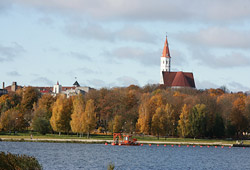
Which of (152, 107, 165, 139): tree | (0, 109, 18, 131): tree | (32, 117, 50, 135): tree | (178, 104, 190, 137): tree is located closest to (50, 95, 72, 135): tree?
(32, 117, 50, 135): tree

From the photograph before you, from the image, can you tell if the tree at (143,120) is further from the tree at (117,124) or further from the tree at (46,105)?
the tree at (46,105)

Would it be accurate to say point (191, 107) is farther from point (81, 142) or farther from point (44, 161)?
point (44, 161)

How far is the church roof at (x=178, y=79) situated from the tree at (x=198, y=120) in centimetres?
7583

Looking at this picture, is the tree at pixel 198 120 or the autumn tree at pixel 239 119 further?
the autumn tree at pixel 239 119

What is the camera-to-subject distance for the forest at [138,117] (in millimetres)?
100625

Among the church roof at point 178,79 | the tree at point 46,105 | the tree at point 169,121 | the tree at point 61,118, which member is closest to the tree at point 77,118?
the tree at point 61,118

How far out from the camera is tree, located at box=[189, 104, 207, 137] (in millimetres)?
101994

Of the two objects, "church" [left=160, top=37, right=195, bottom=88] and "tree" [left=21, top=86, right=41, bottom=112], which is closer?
"tree" [left=21, top=86, right=41, bottom=112]

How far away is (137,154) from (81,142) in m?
17.8

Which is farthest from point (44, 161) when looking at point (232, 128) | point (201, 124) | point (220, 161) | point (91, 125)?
point (232, 128)

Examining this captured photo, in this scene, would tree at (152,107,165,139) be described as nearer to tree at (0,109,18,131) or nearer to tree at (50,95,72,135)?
tree at (50,95,72,135)

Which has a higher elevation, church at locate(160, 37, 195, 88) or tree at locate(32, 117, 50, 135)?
church at locate(160, 37, 195, 88)

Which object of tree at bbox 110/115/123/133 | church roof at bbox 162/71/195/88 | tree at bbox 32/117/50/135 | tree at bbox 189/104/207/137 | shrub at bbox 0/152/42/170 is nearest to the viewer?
shrub at bbox 0/152/42/170

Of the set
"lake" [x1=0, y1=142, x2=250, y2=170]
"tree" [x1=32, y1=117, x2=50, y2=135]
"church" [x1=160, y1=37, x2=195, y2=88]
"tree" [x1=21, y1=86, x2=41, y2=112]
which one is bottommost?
"lake" [x1=0, y1=142, x2=250, y2=170]
